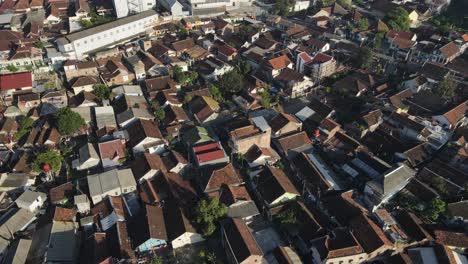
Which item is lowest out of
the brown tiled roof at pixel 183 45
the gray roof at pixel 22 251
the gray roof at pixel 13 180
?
the gray roof at pixel 22 251

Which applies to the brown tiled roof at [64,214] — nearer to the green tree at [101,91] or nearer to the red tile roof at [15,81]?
the green tree at [101,91]

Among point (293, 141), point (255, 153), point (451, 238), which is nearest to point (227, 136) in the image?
point (255, 153)

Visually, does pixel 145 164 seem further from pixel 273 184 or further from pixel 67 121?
pixel 273 184

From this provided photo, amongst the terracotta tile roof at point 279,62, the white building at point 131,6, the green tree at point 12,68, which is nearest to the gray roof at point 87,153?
the green tree at point 12,68

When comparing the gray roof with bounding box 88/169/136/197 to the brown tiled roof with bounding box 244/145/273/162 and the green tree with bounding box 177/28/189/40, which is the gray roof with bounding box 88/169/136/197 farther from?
the green tree with bounding box 177/28/189/40

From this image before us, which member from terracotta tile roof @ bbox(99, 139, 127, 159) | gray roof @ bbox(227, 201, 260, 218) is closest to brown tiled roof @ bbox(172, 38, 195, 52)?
terracotta tile roof @ bbox(99, 139, 127, 159)

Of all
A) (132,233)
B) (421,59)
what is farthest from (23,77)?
(421,59)
